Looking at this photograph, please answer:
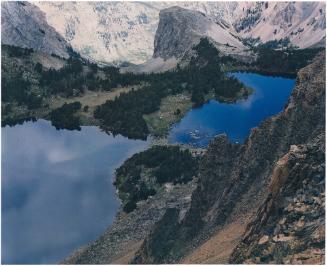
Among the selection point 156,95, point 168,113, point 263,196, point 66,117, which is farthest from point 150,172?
point 156,95

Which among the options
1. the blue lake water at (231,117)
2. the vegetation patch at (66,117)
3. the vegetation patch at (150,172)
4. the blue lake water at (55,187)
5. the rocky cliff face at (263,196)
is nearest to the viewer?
the rocky cliff face at (263,196)

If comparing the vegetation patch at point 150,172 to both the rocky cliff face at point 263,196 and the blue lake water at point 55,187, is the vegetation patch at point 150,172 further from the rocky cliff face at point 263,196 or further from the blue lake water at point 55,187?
the rocky cliff face at point 263,196

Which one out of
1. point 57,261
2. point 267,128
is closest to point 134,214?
point 57,261

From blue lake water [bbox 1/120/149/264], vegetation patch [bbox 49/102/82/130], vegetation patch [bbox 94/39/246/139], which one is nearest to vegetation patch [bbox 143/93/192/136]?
vegetation patch [bbox 94/39/246/139]

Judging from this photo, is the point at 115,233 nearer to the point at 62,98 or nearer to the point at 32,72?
the point at 62,98

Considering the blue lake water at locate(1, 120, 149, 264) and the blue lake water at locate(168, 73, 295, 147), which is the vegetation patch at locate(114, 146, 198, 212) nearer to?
the blue lake water at locate(1, 120, 149, 264)

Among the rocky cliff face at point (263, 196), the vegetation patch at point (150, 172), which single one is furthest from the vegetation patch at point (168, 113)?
the rocky cliff face at point (263, 196)

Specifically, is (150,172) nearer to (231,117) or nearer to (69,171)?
(69,171)
